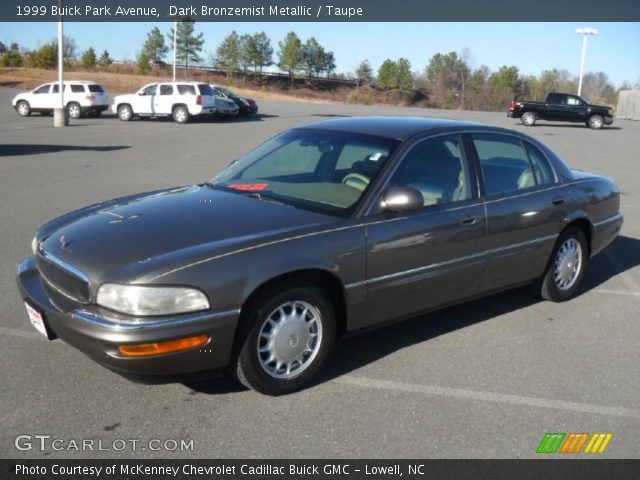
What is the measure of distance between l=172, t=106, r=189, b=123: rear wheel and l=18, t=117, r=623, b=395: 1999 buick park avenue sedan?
2519 cm

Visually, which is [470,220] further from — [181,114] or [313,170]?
[181,114]

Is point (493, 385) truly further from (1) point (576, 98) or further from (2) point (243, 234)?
(1) point (576, 98)

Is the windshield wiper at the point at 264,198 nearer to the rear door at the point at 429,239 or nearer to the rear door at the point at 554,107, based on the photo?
the rear door at the point at 429,239

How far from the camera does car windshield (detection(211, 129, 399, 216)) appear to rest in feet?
14.4

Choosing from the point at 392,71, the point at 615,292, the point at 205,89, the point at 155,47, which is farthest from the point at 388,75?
→ the point at 615,292

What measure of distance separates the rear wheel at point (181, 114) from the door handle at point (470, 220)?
26.2 m

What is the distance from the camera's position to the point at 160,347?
3346mm

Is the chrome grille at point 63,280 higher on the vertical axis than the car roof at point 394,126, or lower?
lower

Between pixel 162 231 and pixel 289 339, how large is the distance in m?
0.97

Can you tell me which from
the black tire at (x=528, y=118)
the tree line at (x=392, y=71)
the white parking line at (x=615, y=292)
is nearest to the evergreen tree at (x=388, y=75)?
the tree line at (x=392, y=71)

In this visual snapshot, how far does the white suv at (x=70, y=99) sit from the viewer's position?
97.6 ft

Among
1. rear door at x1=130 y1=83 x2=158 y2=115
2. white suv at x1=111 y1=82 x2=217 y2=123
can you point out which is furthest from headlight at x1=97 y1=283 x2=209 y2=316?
rear door at x1=130 y1=83 x2=158 y2=115

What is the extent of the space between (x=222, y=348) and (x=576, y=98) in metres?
35.8
